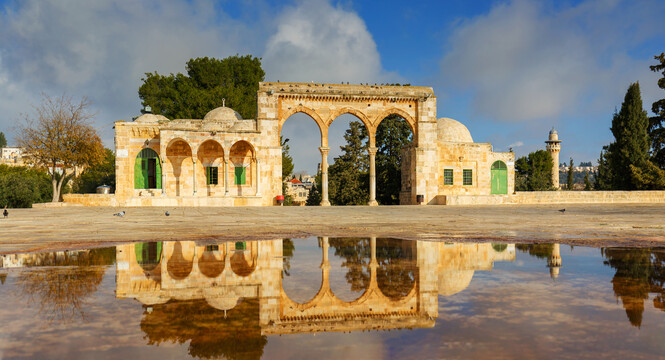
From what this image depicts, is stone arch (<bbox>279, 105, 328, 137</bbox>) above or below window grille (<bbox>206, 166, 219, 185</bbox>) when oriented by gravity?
above

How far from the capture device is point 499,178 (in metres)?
32.3

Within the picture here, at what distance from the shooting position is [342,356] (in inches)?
96.6

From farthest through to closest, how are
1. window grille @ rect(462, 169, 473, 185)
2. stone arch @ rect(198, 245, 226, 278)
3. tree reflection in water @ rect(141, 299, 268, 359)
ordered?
window grille @ rect(462, 169, 473, 185) < stone arch @ rect(198, 245, 226, 278) < tree reflection in water @ rect(141, 299, 268, 359)

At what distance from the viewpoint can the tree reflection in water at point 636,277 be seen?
3373 mm

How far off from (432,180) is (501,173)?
544cm

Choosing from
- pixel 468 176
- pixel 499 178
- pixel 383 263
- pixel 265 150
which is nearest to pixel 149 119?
pixel 265 150

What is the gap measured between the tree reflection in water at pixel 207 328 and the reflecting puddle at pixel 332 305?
1 cm

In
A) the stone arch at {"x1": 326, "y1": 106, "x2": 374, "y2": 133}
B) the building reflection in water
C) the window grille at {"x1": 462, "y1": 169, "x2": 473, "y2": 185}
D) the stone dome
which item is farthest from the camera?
the window grille at {"x1": 462, "y1": 169, "x2": 473, "y2": 185}

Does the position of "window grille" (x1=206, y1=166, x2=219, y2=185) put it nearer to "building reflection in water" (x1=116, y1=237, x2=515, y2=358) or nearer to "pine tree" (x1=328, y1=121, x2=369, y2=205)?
"pine tree" (x1=328, y1=121, x2=369, y2=205)

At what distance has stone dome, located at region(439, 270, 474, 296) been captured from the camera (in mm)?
3996

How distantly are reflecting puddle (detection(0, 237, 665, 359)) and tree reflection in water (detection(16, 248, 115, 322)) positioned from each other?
0.06 ft

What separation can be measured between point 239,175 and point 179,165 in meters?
3.57

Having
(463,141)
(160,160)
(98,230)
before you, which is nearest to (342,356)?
(98,230)

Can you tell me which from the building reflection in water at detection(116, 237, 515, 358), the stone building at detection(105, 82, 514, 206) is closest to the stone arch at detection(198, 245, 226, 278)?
the building reflection in water at detection(116, 237, 515, 358)
